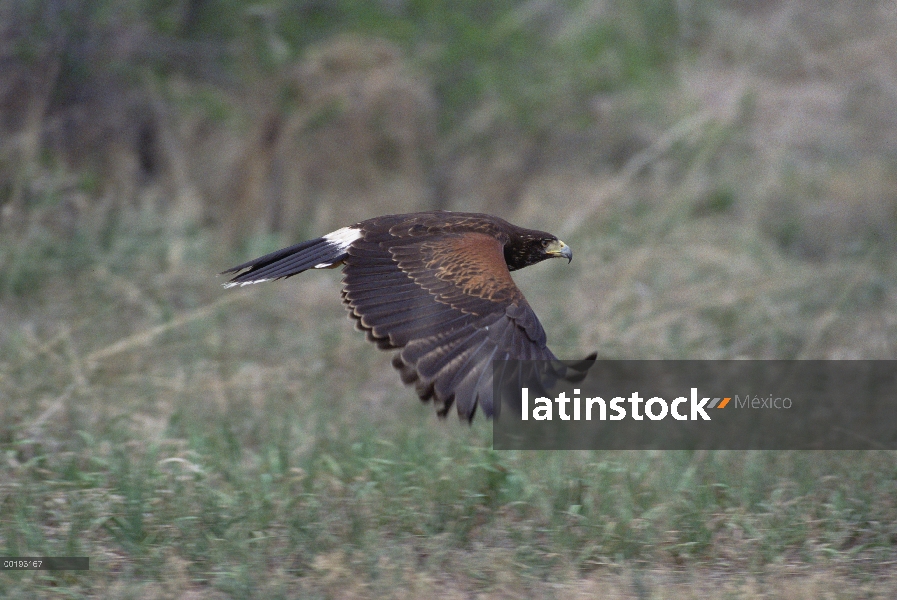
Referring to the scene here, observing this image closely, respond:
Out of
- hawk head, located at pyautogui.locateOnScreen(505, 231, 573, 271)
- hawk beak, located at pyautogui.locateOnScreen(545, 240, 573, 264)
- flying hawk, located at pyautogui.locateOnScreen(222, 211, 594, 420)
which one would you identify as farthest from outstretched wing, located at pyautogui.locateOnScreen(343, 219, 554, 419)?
hawk beak, located at pyautogui.locateOnScreen(545, 240, 573, 264)

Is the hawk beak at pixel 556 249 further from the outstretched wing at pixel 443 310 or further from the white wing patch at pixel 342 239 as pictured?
the white wing patch at pixel 342 239

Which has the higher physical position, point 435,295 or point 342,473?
point 435,295

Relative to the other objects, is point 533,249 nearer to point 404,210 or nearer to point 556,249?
point 556,249

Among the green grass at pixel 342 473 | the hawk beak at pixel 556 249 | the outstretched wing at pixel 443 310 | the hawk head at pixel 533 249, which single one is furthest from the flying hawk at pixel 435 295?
the green grass at pixel 342 473

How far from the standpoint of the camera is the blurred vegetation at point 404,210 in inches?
155

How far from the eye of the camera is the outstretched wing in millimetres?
3748

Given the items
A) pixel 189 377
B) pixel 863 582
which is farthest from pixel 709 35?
pixel 863 582

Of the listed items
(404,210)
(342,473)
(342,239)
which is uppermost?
(404,210)

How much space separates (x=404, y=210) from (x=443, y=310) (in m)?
5.67

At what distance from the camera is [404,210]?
9.61 metres

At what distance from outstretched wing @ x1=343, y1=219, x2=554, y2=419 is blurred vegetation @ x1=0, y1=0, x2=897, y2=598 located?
0.70 m

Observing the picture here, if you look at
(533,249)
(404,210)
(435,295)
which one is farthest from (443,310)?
(404,210)

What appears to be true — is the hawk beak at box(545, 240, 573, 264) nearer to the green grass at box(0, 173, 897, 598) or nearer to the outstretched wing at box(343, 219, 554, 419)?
the outstretched wing at box(343, 219, 554, 419)

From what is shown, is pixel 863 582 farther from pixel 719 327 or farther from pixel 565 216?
pixel 565 216
